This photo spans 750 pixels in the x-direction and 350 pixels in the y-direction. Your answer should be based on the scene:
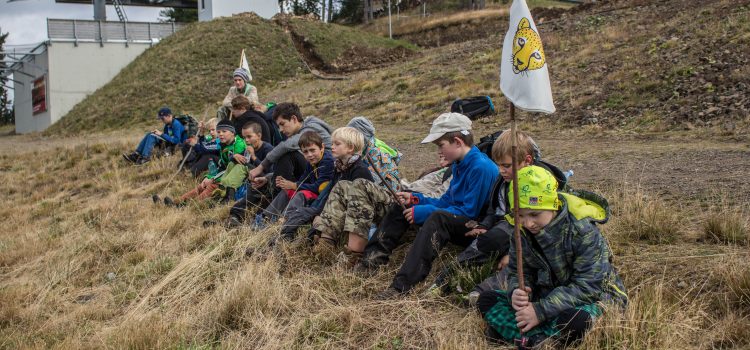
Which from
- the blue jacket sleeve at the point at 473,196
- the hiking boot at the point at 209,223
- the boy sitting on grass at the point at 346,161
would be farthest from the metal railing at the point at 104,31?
the blue jacket sleeve at the point at 473,196

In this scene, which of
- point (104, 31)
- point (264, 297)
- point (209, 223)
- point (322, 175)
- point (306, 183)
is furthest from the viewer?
point (104, 31)

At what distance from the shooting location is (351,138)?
5.61 meters

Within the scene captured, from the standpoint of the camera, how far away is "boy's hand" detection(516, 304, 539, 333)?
340 centimetres

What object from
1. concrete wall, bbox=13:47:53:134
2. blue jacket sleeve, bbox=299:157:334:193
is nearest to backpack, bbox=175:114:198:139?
blue jacket sleeve, bbox=299:157:334:193

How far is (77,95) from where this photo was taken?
3231 cm

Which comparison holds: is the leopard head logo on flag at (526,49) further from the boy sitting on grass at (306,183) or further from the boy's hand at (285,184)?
the boy's hand at (285,184)

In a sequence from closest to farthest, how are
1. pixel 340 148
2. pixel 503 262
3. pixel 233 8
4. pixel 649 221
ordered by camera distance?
1. pixel 503 262
2. pixel 649 221
3. pixel 340 148
4. pixel 233 8

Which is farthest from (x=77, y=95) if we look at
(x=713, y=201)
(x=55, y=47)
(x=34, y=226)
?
(x=713, y=201)

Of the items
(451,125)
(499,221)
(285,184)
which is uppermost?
(451,125)

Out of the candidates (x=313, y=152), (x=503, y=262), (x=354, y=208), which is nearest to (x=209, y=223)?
(x=313, y=152)

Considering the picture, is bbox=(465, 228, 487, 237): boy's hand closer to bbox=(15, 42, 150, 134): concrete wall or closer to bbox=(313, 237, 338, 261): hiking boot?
bbox=(313, 237, 338, 261): hiking boot

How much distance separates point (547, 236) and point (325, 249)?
7.87 ft

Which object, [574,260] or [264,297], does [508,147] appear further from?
[264,297]

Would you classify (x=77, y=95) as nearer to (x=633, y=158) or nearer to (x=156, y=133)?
(x=156, y=133)
